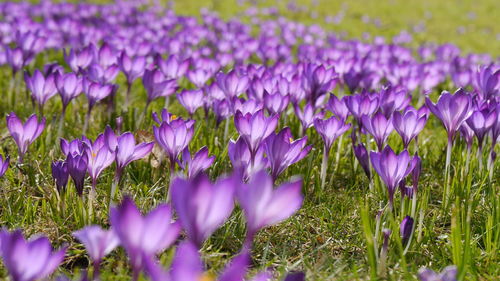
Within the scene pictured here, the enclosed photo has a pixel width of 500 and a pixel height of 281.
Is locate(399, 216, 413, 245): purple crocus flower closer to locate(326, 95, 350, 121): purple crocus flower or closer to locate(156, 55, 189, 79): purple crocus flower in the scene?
locate(326, 95, 350, 121): purple crocus flower

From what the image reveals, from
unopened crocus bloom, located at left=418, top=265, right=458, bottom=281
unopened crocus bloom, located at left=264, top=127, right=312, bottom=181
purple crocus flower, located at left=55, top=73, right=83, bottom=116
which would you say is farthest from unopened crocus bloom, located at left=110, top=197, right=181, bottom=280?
purple crocus flower, located at left=55, top=73, right=83, bottom=116

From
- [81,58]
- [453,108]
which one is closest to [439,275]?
[453,108]

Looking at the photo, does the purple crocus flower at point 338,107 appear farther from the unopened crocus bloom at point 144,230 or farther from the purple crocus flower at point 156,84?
the unopened crocus bloom at point 144,230

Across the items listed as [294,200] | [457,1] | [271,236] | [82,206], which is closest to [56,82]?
[82,206]

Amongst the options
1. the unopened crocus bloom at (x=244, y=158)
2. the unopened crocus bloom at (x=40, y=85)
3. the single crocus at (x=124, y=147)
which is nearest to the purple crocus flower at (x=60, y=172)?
the single crocus at (x=124, y=147)

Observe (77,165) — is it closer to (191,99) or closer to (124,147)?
(124,147)
